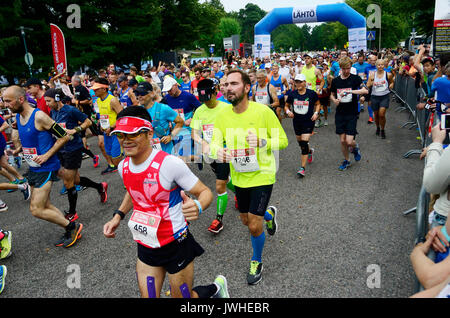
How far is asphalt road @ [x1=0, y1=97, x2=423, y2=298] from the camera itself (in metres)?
3.56

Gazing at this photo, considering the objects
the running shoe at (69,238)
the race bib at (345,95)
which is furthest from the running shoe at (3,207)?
the race bib at (345,95)

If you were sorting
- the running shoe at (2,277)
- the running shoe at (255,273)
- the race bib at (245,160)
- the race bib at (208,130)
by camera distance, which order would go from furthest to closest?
1. the race bib at (208,130)
2. the running shoe at (2,277)
3. the running shoe at (255,273)
4. the race bib at (245,160)

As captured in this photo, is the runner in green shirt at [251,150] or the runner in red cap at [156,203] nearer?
the runner in red cap at [156,203]

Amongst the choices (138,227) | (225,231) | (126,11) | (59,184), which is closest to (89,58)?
(126,11)

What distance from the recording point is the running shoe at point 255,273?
3.54m

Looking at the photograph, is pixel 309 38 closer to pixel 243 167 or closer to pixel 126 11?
pixel 126 11

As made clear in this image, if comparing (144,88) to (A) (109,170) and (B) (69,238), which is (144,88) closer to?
(B) (69,238)

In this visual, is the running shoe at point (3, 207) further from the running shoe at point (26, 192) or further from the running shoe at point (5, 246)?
the running shoe at point (5, 246)

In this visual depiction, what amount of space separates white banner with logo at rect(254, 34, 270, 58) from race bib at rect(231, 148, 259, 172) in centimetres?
2347

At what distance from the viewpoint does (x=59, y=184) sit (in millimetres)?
7918

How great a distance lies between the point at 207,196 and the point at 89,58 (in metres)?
25.4

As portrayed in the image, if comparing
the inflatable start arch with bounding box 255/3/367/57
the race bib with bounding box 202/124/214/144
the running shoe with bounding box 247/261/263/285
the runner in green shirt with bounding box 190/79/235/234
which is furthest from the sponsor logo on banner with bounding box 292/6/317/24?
the running shoe with bounding box 247/261/263/285

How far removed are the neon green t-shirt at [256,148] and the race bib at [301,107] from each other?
145 inches

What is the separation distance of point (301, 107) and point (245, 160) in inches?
160
